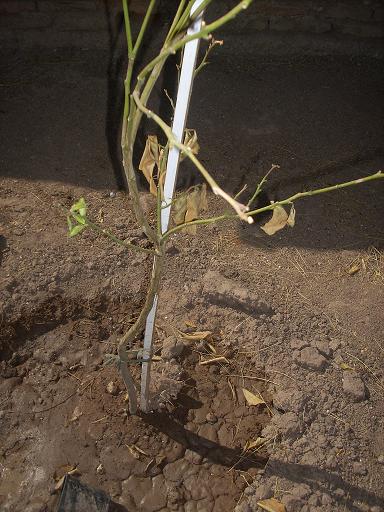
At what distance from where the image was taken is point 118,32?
10.7 ft

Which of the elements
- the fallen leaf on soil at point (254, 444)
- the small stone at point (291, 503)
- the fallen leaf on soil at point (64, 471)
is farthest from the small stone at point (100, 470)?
the small stone at point (291, 503)

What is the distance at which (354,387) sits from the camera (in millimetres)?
1791

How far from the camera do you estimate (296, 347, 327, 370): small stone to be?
1.83m

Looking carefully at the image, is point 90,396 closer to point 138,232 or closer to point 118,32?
point 138,232

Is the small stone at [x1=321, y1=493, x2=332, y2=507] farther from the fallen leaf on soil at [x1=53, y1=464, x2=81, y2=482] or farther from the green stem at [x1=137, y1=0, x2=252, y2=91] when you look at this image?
the green stem at [x1=137, y1=0, x2=252, y2=91]

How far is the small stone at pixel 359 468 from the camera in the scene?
1629 millimetres

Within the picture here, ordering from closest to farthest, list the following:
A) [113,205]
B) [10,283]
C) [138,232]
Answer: [10,283]
[138,232]
[113,205]

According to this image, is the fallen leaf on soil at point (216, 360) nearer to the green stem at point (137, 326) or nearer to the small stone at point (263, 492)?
the green stem at point (137, 326)

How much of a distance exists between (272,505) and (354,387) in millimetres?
525

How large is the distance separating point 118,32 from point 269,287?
2.15 metres

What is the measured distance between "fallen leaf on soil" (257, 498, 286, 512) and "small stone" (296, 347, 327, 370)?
49 cm

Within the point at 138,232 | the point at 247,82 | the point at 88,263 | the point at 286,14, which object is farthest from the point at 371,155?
the point at 88,263

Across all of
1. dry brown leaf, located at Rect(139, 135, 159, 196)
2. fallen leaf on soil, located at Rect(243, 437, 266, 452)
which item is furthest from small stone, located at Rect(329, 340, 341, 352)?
dry brown leaf, located at Rect(139, 135, 159, 196)

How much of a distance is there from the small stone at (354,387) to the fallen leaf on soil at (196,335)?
54 cm
